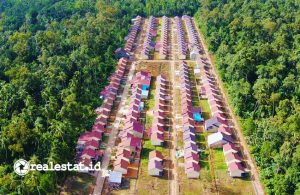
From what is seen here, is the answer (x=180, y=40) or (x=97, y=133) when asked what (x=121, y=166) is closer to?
(x=97, y=133)

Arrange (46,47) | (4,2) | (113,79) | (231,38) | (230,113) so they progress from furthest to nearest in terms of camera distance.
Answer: (4,2) → (231,38) → (46,47) → (113,79) → (230,113)

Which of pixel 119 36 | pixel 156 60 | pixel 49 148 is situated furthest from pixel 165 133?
pixel 119 36

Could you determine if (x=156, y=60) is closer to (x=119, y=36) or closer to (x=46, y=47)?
(x=119, y=36)

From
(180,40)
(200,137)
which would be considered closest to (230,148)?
(200,137)

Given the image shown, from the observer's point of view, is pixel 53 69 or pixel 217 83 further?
pixel 217 83

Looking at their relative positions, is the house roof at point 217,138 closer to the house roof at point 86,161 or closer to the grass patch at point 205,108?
the grass patch at point 205,108

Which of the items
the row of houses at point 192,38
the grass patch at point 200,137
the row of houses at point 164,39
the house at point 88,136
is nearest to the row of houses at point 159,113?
the grass patch at point 200,137

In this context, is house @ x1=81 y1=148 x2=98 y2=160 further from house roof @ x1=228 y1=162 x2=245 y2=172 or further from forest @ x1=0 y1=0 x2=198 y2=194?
house roof @ x1=228 y1=162 x2=245 y2=172
